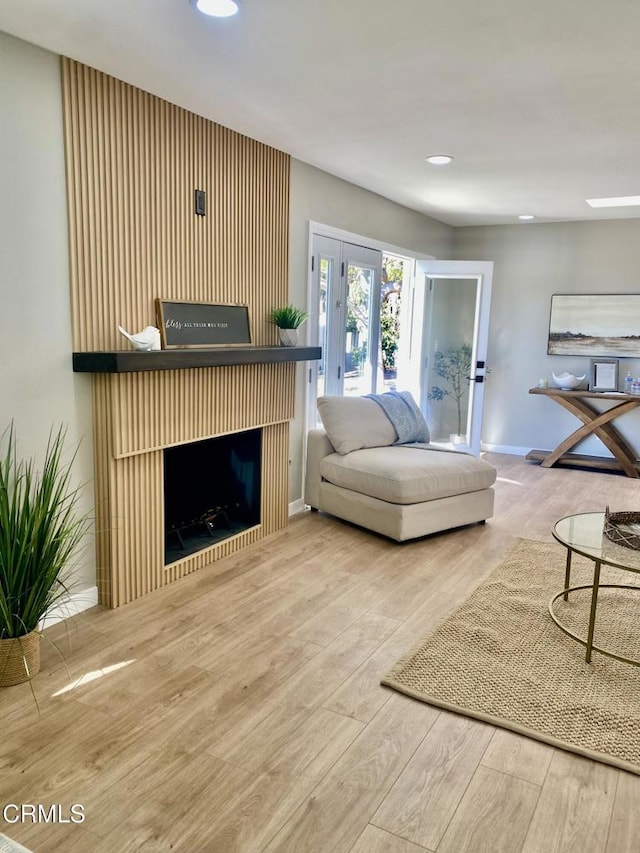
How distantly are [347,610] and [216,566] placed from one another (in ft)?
2.89

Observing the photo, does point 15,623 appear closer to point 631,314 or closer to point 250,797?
point 250,797

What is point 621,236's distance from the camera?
19.8 ft

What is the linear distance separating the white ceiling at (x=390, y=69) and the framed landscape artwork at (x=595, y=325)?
2.32 meters

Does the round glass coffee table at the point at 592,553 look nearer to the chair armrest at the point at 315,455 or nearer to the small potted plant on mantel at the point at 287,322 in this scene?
the chair armrest at the point at 315,455

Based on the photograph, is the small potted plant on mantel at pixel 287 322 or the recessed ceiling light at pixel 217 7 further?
the small potted plant on mantel at pixel 287 322

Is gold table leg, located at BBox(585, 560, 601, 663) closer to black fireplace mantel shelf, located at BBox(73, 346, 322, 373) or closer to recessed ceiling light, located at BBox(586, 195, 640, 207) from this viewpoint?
black fireplace mantel shelf, located at BBox(73, 346, 322, 373)

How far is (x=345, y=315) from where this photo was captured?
480cm

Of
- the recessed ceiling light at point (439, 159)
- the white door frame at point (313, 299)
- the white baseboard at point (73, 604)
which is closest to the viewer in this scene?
the white baseboard at point (73, 604)

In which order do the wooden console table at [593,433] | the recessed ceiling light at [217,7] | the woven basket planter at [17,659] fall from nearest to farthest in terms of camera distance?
the recessed ceiling light at [217,7] → the woven basket planter at [17,659] → the wooden console table at [593,433]

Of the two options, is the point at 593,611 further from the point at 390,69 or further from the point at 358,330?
the point at 358,330

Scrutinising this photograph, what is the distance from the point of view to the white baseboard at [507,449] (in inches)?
263

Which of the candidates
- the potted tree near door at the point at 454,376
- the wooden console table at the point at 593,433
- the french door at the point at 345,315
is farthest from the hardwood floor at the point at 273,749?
the wooden console table at the point at 593,433

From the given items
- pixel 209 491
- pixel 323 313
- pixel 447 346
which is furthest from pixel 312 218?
pixel 447 346

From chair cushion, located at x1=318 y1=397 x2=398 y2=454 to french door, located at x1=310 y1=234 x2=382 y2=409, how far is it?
25 cm
